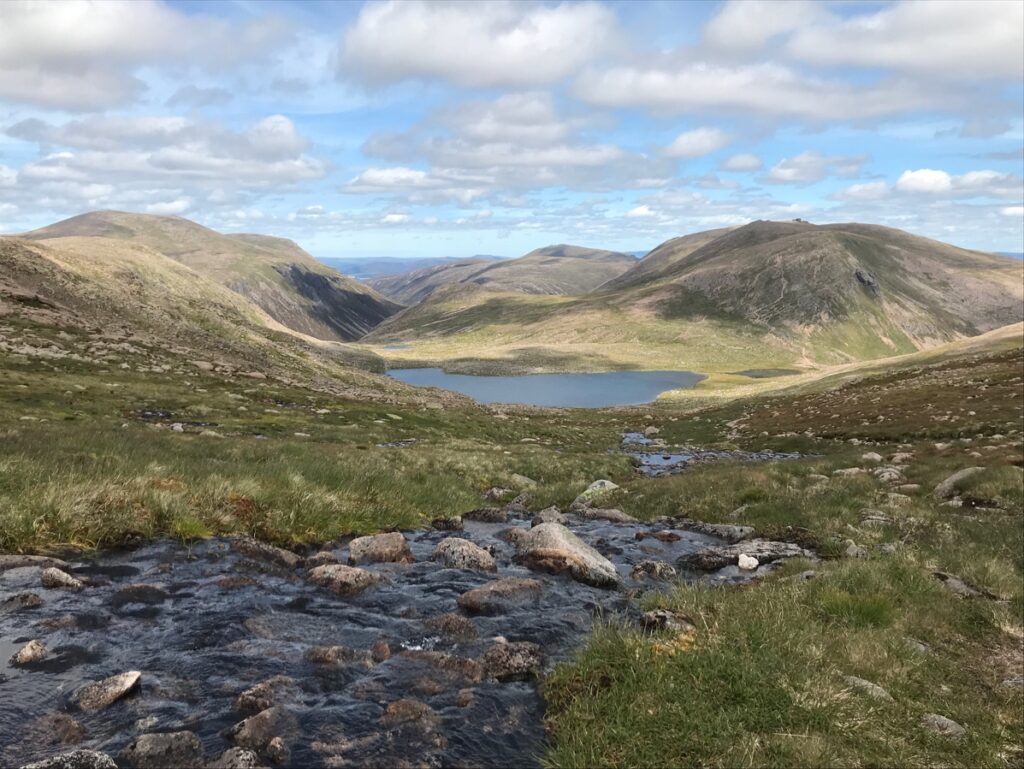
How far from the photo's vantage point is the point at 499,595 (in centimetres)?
1008

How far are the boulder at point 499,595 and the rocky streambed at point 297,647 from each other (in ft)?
0.12

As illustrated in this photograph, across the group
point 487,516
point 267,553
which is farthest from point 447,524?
A: point 267,553

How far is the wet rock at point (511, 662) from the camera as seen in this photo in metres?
7.49

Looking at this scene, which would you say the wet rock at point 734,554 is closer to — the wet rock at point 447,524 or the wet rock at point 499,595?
the wet rock at point 499,595

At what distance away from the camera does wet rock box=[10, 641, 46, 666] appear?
661cm

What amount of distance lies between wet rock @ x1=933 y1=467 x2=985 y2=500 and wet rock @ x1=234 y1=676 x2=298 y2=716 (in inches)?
869

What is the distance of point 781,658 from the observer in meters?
7.02

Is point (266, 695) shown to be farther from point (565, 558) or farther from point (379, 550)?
point (565, 558)

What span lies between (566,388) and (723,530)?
152 m

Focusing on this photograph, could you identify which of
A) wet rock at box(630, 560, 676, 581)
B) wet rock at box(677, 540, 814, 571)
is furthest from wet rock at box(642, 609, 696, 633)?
wet rock at box(677, 540, 814, 571)

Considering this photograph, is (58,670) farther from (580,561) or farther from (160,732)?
(580,561)

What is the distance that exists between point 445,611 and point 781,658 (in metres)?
4.93

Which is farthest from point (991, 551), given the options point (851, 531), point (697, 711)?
point (697, 711)

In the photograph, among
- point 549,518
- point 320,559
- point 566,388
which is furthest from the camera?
point 566,388
